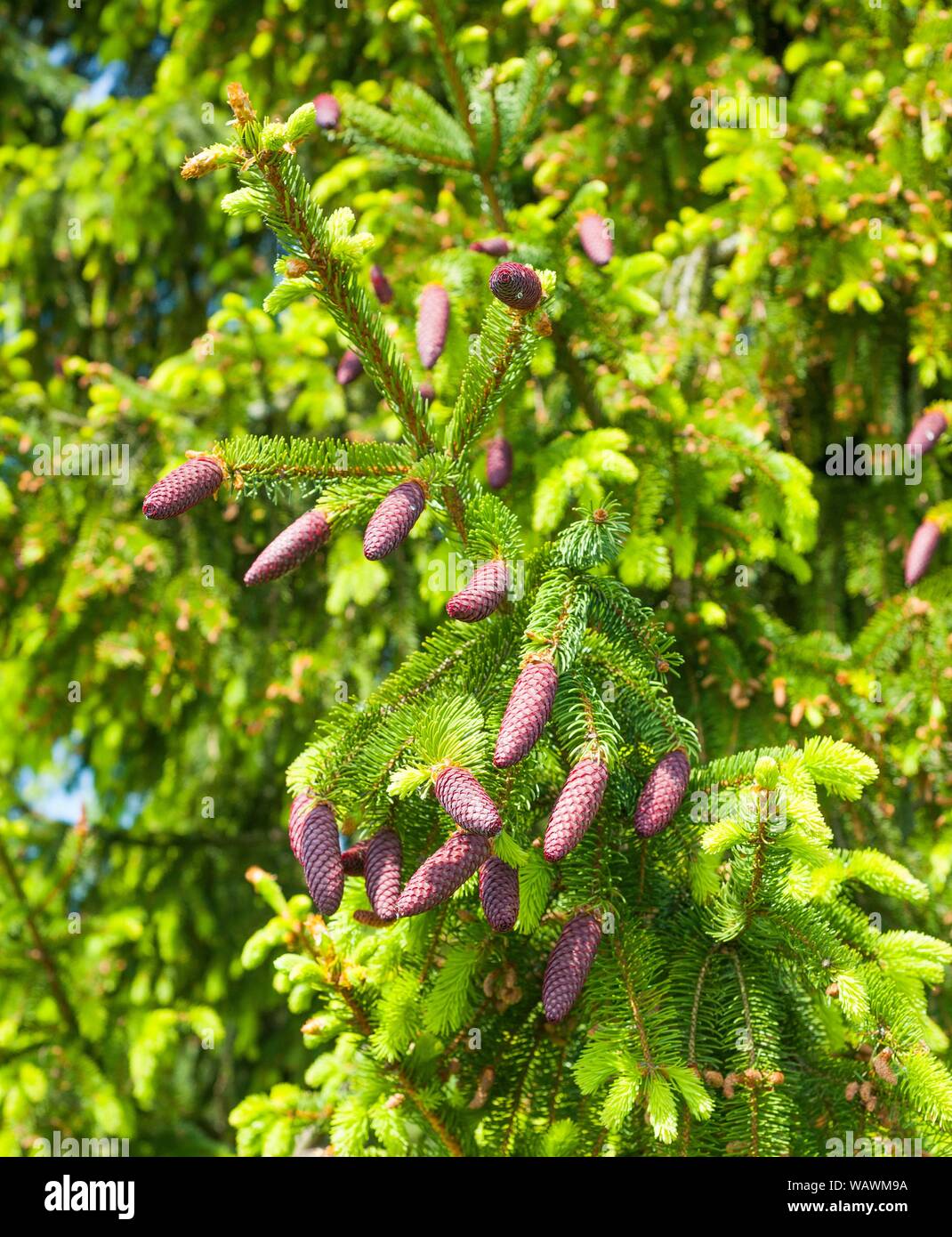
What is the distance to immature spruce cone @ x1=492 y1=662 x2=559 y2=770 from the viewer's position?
46.2 inches

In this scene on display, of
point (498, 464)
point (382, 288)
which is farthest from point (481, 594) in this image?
point (382, 288)

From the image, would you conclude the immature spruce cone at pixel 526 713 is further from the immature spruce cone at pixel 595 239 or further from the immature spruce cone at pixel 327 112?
the immature spruce cone at pixel 327 112

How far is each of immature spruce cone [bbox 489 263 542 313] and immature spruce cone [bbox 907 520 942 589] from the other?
1378mm

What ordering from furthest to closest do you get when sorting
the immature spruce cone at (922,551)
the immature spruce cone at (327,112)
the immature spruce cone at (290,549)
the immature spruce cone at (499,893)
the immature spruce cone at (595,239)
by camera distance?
the immature spruce cone at (922,551) → the immature spruce cone at (327,112) → the immature spruce cone at (595,239) → the immature spruce cone at (290,549) → the immature spruce cone at (499,893)

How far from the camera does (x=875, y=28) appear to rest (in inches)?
116

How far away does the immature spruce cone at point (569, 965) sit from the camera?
4.16ft

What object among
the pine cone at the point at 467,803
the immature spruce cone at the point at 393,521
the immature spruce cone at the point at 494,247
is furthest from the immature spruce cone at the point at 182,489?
the immature spruce cone at the point at 494,247

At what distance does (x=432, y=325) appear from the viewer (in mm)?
1892

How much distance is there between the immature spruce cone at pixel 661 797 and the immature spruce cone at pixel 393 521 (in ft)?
1.50

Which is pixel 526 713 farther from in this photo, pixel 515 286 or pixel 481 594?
pixel 515 286

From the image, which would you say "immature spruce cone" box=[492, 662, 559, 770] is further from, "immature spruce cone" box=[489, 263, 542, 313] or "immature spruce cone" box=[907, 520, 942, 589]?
"immature spruce cone" box=[907, 520, 942, 589]

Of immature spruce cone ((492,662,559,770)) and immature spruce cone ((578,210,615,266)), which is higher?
A: immature spruce cone ((578,210,615,266))

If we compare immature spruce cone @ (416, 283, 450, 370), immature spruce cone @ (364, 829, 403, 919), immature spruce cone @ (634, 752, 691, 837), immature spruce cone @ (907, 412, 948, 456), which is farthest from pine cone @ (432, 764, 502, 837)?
immature spruce cone @ (907, 412, 948, 456)

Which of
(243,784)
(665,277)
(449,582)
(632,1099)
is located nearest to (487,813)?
(632,1099)
